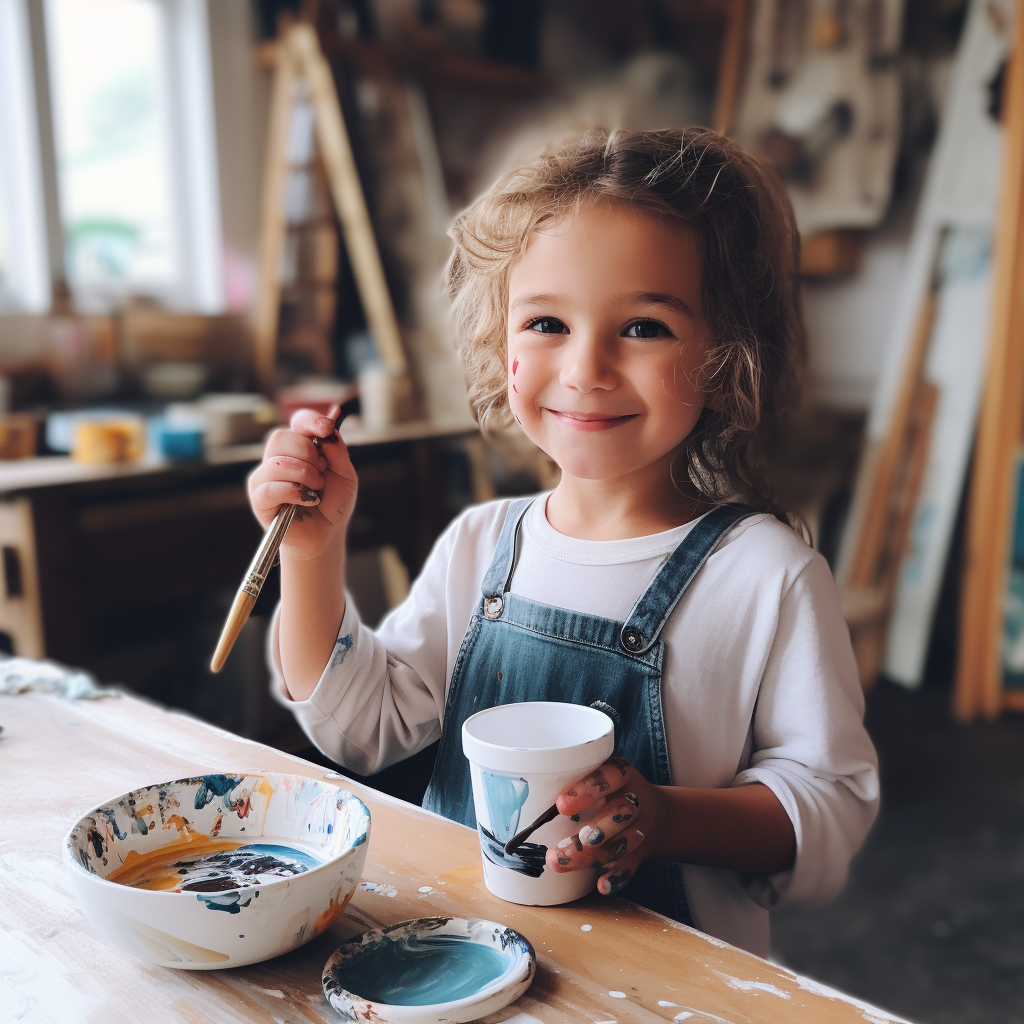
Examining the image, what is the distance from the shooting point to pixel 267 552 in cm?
71

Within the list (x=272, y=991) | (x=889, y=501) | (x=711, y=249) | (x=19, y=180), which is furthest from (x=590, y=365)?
(x=19, y=180)

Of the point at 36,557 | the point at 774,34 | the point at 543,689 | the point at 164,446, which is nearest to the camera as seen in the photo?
the point at 543,689

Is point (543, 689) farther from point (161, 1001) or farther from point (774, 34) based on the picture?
point (774, 34)

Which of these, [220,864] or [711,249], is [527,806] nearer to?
[220,864]

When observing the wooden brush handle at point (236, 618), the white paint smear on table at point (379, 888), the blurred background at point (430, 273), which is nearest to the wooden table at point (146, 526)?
the blurred background at point (430, 273)

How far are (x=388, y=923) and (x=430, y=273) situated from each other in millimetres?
2700

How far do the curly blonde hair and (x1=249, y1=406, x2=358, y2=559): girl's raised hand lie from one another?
20cm

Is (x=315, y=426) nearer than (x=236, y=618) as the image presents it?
No

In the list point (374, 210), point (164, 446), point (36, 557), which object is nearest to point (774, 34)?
point (374, 210)

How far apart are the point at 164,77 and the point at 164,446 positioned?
1.62m

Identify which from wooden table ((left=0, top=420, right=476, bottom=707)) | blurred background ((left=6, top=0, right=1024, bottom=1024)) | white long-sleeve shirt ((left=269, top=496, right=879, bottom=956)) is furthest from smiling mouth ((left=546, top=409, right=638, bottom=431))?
blurred background ((left=6, top=0, right=1024, bottom=1024))

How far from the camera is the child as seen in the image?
750 millimetres

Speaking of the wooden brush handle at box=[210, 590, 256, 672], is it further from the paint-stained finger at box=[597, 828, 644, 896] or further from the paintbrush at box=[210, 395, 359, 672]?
the paint-stained finger at box=[597, 828, 644, 896]

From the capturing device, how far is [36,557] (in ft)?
5.84
